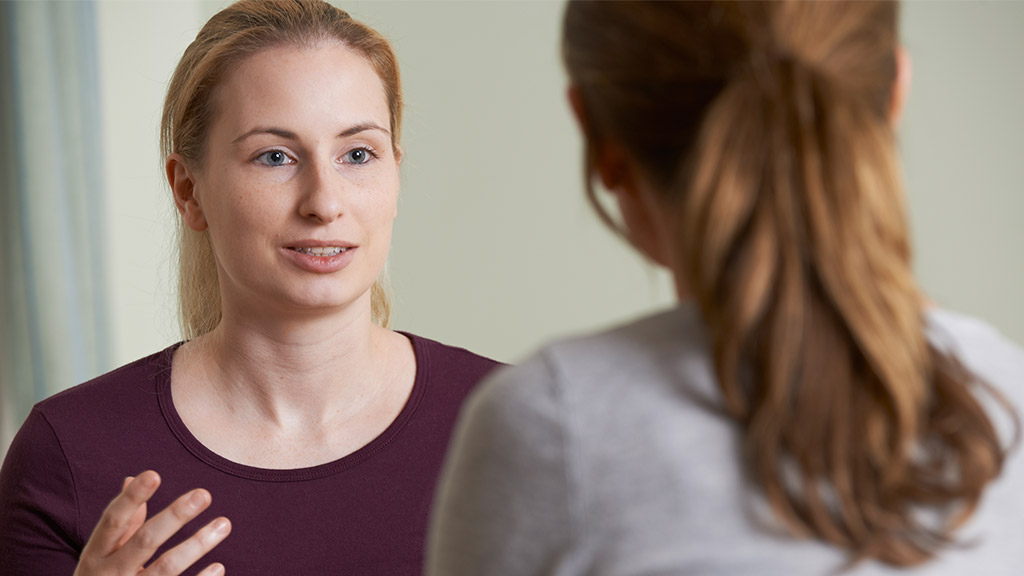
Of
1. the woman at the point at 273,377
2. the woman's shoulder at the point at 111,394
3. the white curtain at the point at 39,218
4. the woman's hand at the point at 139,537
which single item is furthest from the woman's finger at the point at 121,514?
the white curtain at the point at 39,218

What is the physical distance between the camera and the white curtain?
2.75m

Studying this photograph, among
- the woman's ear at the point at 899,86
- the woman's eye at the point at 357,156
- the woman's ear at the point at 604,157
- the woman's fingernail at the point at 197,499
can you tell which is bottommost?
the woman's fingernail at the point at 197,499

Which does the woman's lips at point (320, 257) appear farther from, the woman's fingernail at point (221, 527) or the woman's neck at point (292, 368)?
the woman's fingernail at point (221, 527)

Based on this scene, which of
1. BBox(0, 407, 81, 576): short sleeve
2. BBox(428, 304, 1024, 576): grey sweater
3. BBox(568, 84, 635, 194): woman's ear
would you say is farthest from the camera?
BBox(0, 407, 81, 576): short sleeve

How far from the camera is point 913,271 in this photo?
66 cm

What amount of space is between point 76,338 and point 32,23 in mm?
855

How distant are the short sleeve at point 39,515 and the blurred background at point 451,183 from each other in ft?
3.98

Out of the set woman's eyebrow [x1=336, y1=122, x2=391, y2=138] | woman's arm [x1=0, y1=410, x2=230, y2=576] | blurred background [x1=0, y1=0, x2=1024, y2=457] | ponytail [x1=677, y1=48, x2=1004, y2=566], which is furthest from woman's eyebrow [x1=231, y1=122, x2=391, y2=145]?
blurred background [x1=0, y1=0, x2=1024, y2=457]

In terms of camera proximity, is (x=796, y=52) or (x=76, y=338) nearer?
(x=796, y=52)

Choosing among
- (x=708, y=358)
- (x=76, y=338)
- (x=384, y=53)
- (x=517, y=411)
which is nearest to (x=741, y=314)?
(x=708, y=358)

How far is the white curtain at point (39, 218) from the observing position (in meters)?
2.75

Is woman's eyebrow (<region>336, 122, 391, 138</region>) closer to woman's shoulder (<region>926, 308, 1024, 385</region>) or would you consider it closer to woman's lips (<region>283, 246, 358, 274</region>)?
woman's lips (<region>283, 246, 358, 274</region>)

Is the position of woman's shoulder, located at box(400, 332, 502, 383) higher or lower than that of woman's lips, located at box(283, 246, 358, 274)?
lower

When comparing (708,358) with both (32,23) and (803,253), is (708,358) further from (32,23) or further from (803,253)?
(32,23)
